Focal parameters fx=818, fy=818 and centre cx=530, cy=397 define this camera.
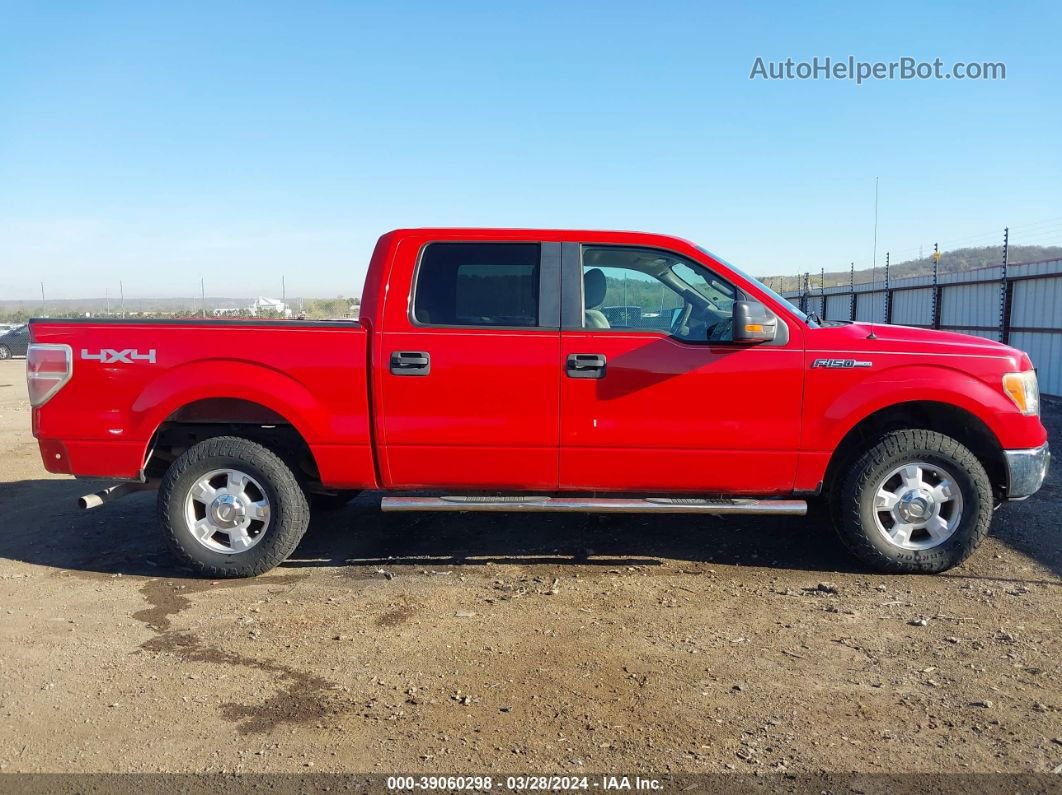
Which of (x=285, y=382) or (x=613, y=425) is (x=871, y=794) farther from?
(x=285, y=382)

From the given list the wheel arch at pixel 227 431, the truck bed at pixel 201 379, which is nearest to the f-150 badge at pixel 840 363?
the truck bed at pixel 201 379

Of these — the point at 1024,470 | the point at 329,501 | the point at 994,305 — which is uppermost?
the point at 994,305

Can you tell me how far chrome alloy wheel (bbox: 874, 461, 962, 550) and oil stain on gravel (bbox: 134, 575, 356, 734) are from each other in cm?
331

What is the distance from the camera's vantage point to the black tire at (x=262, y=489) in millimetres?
4926

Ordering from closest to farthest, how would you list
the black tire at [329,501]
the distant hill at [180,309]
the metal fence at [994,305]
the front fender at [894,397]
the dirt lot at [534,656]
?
1. the dirt lot at [534,656]
2. the front fender at [894,397]
3. the black tire at [329,501]
4. the metal fence at [994,305]
5. the distant hill at [180,309]

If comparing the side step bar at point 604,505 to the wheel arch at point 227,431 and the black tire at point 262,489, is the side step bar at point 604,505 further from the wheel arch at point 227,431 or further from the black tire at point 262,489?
the wheel arch at point 227,431

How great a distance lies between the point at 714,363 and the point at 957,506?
170 centimetres

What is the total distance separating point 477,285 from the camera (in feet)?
16.5

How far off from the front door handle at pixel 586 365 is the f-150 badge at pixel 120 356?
2477 mm

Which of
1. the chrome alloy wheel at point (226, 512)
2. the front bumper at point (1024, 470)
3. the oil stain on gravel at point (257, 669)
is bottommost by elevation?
the oil stain on gravel at point (257, 669)

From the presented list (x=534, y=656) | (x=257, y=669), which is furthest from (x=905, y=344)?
(x=257, y=669)

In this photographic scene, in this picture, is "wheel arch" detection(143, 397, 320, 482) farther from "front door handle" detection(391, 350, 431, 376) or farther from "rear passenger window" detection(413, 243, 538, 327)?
"rear passenger window" detection(413, 243, 538, 327)

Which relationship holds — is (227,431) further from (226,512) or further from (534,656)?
(534,656)

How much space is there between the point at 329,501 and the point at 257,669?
8.97ft
